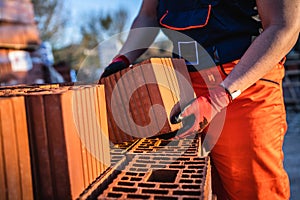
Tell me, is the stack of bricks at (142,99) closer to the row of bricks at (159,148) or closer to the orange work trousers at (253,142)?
the row of bricks at (159,148)

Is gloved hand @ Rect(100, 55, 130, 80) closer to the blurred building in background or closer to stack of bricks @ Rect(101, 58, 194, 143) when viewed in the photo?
stack of bricks @ Rect(101, 58, 194, 143)

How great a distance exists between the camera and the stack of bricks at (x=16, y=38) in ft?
23.4

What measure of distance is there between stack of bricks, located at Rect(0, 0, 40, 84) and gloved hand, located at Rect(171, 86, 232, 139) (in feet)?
20.3

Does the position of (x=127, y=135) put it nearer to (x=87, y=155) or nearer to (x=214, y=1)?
(x=87, y=155)

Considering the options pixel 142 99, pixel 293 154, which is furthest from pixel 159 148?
pixel 293 154

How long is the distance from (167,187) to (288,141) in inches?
242

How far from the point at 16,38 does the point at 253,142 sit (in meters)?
6.75

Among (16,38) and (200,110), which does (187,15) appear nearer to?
(200,110)

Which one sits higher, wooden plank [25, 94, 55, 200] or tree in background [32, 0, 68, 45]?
tree in background [32, 0, 68, 45]

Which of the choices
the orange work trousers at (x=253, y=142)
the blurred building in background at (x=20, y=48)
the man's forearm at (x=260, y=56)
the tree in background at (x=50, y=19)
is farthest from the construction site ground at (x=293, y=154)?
the tree in background at (x=50, y=19)

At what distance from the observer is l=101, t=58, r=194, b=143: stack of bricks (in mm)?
1684

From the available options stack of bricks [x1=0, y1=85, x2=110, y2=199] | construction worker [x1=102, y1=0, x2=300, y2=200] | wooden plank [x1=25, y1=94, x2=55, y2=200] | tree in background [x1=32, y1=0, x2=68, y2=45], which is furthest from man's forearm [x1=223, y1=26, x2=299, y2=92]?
tree in background [x1=32, y1=0, x2=68, y2=45]

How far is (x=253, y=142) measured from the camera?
1.97 metres

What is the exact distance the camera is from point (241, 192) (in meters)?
2.01
